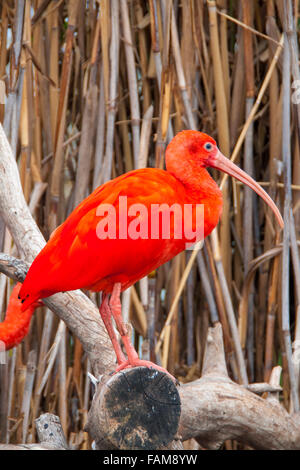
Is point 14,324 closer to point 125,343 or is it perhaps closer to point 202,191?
point 125,343

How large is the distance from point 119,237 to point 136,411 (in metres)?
0.28

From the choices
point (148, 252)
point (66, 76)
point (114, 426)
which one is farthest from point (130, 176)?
point (66, 76)

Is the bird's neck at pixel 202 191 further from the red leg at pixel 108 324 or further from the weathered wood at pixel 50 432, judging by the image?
the weathered wood at pixel 50 432

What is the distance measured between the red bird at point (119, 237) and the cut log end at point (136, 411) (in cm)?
8

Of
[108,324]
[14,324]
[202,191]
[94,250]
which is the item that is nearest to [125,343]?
[108,324]

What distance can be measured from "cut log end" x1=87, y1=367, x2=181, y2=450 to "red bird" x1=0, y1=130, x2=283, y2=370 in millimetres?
77

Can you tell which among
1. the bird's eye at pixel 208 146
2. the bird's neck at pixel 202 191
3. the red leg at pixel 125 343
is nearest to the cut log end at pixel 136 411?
the red leg at pixel 125 343

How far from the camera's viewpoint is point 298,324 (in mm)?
1576

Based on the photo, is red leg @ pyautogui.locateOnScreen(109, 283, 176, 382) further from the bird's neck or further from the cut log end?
the bird's neck

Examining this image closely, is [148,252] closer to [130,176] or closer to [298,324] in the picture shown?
[130,176]

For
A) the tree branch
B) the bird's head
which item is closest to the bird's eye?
the bird's head

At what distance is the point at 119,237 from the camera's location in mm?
1097
